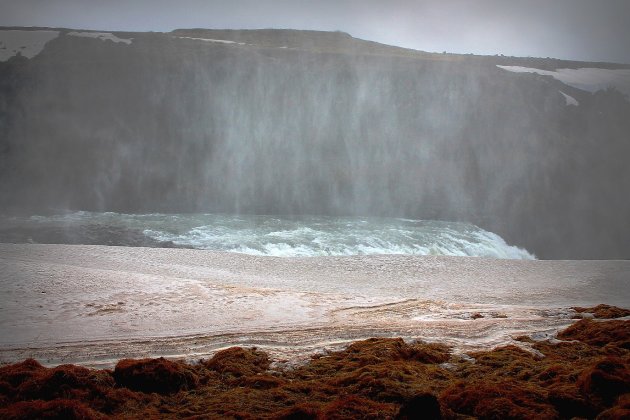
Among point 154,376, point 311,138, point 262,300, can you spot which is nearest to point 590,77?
point 311,138

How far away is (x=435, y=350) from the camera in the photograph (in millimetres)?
5129

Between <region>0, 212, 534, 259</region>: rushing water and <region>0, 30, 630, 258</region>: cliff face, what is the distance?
74.2 inches

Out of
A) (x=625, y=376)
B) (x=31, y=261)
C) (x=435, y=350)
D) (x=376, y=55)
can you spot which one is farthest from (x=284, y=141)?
(x=625, y=376)

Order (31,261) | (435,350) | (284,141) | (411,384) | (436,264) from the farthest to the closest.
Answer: (284,141)
(436,264)
(31,261)
(435,350)
(411,384)

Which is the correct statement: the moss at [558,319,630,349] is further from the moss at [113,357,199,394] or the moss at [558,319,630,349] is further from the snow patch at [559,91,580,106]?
the snow patch at [559,91,580,106]

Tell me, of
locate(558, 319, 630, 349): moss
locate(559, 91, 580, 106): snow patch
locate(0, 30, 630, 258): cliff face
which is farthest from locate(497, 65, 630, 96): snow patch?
locate(558, 319, 630, 349): moss

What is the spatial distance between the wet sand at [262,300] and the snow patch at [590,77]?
49.2 feet

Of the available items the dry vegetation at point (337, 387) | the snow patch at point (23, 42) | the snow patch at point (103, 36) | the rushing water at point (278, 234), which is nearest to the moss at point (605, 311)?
the dry vegetation at point (337, 387)

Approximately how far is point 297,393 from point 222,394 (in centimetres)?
58

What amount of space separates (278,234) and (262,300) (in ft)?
23.2

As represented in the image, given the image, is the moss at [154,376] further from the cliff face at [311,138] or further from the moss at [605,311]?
the cliff face at [311,138]

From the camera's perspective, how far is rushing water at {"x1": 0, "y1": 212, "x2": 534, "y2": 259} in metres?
12.9

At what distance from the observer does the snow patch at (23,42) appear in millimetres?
19766

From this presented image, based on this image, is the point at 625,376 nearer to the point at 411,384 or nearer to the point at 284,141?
the point at 411,384
